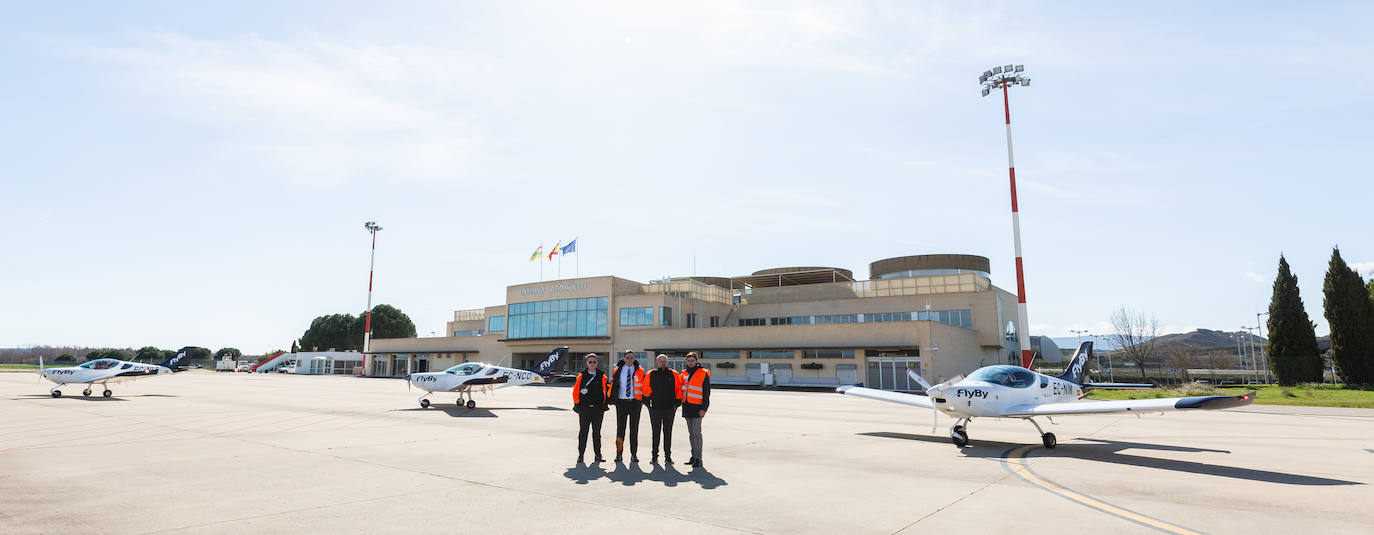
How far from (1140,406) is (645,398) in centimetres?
947

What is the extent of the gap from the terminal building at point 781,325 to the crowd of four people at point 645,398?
3581cm

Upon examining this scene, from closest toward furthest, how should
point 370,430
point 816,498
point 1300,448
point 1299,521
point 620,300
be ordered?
point 1299,521 < point 816,498 < point 1300,448 < point 370,430 < point 620,300

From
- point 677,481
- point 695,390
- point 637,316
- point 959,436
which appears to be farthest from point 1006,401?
point 637,316

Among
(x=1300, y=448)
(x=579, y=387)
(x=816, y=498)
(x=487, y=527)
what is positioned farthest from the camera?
(x=1300, y=448)

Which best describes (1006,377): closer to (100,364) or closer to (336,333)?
(100,364)

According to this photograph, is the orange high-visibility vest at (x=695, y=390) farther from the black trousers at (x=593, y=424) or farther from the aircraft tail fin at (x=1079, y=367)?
the aircraft tail fin at (x=1079, y=367)

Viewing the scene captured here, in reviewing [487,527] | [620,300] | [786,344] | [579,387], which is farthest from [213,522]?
[620,300]

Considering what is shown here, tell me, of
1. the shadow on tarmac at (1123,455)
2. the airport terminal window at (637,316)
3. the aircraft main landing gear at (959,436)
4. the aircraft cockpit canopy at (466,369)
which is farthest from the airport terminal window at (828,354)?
the aircraft main landing gear at (959,436)

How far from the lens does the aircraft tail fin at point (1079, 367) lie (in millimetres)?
16281

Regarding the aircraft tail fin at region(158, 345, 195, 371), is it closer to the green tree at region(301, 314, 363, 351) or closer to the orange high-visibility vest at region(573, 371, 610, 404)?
the orange high-visibility vest at region(573, 371, 610, 404)

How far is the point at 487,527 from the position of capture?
6203 millimetres

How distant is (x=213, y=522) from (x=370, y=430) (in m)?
9.53

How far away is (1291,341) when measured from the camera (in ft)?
160

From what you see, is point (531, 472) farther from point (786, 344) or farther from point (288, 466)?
point (786, 344)
